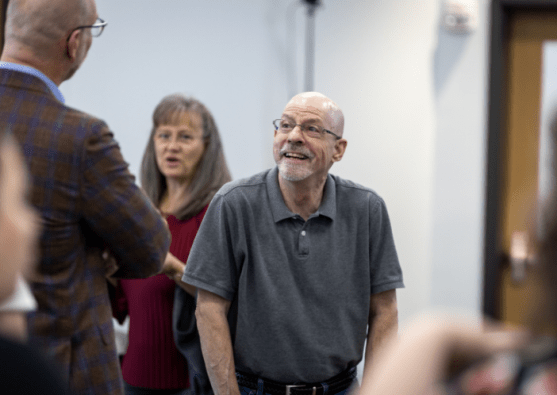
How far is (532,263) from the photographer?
0.63m

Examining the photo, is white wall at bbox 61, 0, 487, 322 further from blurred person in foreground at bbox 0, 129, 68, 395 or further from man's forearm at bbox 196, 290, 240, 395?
blurred person in foreground at bbox 0, 129, 68, 395

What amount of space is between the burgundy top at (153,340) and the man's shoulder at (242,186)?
0.27 meters

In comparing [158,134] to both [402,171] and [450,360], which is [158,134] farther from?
[450,360]

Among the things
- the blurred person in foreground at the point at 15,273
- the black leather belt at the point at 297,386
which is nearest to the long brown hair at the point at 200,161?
the black leather belt at the point at 297,386

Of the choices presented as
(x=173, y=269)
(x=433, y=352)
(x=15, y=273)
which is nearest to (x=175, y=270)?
(x=173, y=269)

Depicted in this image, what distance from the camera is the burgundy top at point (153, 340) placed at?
1.88 m

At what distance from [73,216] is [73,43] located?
0.38 metres

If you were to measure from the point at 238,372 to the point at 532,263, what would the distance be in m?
1.21

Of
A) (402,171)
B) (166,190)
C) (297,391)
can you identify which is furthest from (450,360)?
(402,171)

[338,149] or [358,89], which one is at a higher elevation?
[358,89]

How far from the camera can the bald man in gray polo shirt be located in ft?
5.38

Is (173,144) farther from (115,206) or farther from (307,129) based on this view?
(115,206)

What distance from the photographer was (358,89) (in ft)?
9.80

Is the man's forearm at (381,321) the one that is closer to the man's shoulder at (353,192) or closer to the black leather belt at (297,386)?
the black leather belt at (297,386)
